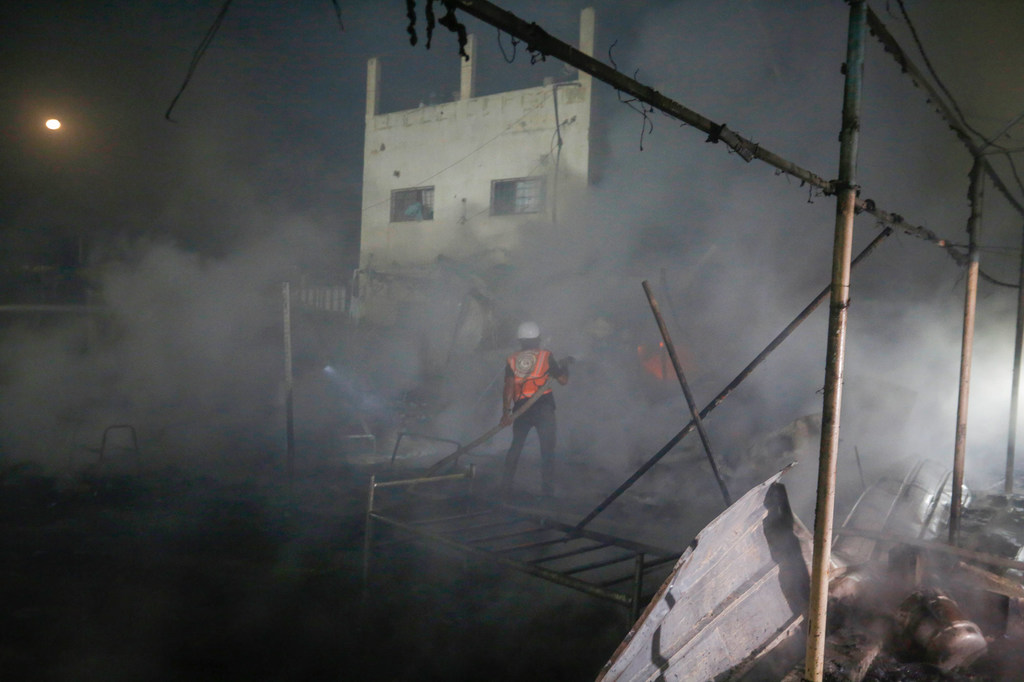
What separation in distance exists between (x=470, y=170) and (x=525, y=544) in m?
16.0

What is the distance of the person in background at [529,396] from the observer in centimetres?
752

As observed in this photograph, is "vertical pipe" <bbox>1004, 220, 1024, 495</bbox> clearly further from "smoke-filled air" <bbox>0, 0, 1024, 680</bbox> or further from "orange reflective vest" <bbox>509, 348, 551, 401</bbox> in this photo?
"orange reflective vest" <bbox>509, 348, 551, 401</bbox>

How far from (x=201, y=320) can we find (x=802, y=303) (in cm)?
1320

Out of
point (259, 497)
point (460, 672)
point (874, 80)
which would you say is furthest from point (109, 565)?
point (874, 80)

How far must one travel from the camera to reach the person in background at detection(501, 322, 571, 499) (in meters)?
7.52

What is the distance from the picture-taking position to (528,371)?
7531 mm

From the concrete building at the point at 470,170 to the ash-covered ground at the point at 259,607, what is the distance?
1222 centimetres

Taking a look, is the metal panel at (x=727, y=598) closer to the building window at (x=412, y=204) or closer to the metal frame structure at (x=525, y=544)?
the metal frame structure at (x=525, y=544)

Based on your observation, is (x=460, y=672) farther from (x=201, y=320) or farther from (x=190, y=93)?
(x=190, y=93)

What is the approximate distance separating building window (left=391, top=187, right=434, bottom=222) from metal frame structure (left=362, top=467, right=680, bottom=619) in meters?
13.5

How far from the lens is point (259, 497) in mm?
7871

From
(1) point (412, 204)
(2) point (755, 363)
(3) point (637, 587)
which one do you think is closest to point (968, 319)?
(2) point (755, 363)

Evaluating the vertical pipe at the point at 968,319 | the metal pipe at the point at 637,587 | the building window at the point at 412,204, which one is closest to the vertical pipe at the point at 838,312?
the metal pipe at the point at 637,587

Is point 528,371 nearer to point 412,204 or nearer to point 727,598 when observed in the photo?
point 727,598
